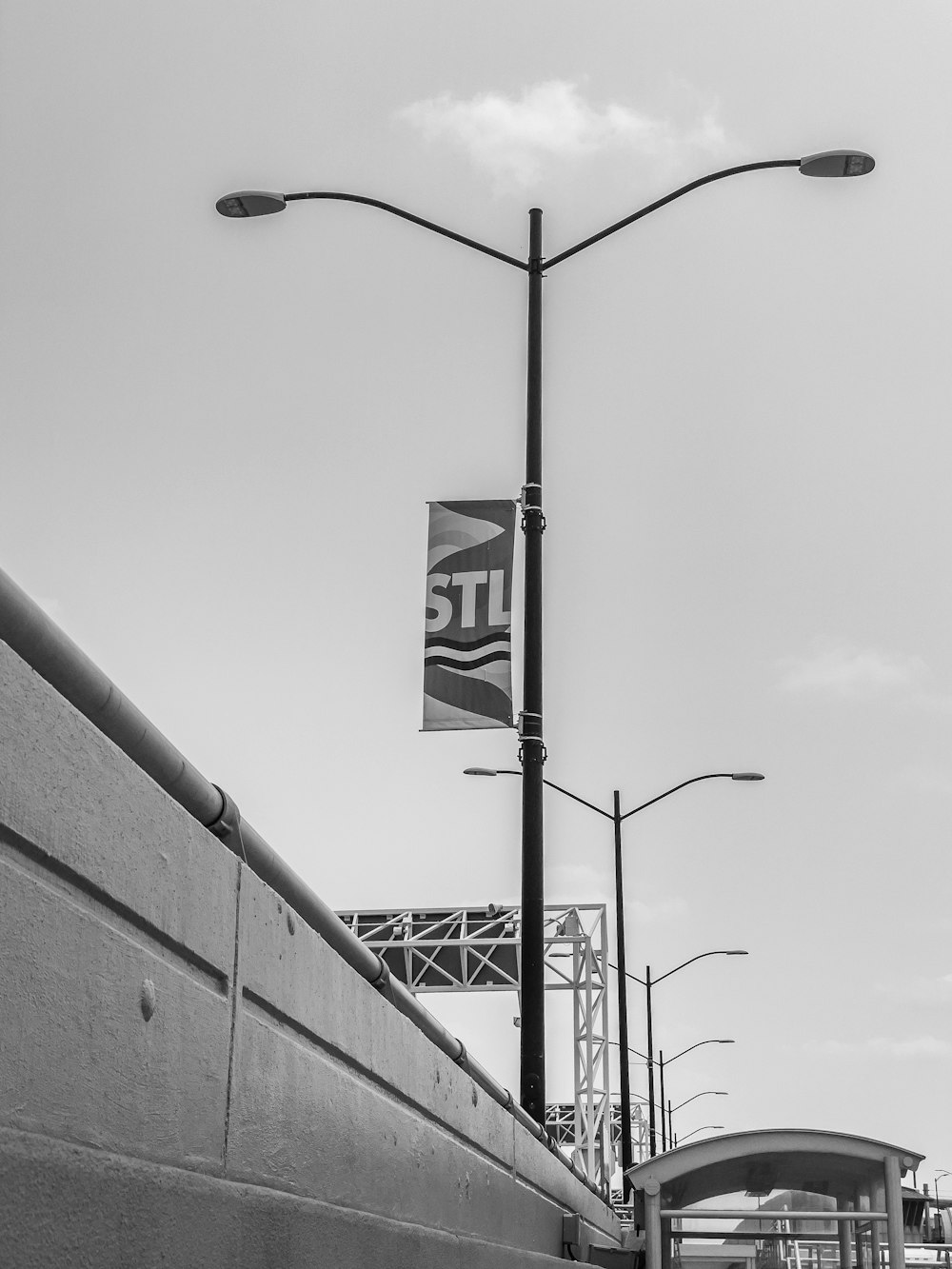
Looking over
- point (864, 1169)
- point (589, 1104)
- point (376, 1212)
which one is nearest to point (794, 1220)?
point (864, 1169)

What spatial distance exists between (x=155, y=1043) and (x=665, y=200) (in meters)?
15.4

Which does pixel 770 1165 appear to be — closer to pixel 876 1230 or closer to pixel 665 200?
pixel 876 1230

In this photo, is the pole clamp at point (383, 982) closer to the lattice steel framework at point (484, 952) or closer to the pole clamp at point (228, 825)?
the pole clamp at point (228, 825)

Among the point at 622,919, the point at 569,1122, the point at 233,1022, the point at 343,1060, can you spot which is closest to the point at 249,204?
the point at 343,1060

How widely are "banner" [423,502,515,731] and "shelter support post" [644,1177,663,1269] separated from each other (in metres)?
4.15

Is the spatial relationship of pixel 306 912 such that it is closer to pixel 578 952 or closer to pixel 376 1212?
pixel 376 1212

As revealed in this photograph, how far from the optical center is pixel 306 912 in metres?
5.72

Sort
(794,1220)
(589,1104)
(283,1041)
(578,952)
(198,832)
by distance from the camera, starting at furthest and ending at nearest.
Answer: (578,952) < (589,1104) < (794,1220) < (283,1041) < (198,832)

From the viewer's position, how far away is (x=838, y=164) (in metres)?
17.0

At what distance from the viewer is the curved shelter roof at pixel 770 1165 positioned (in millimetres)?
13977

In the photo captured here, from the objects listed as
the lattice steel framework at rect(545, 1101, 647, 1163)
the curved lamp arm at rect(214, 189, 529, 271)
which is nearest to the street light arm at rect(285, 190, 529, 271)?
the curved lamp arm at rect(214, 189, 529, 271)

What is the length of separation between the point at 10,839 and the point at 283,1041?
7.06 ft

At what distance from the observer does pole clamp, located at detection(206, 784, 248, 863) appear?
4.52 m

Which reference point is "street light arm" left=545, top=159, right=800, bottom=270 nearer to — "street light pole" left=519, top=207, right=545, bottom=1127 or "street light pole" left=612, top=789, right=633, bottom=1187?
"street light pole" left=519, top=207, right=545, bottom=1127
